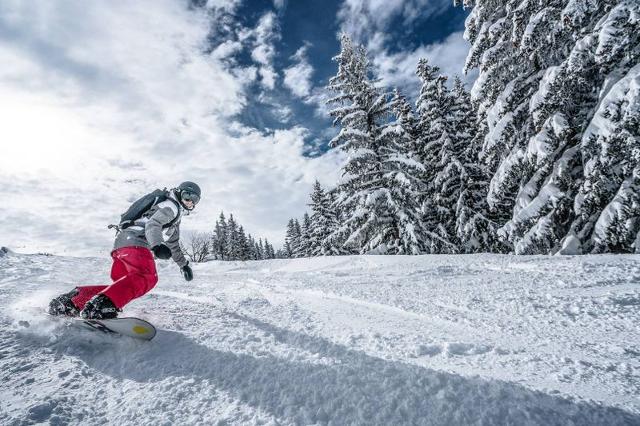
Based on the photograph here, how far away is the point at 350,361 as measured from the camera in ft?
7.97

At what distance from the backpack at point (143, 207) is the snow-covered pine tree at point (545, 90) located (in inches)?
355

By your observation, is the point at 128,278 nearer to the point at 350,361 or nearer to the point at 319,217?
the point at 350,361

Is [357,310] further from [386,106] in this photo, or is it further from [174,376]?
[386,106]

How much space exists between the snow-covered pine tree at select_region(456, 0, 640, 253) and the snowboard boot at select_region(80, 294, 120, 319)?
970cm

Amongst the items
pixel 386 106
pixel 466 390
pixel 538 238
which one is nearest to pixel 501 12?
pixel 386 106

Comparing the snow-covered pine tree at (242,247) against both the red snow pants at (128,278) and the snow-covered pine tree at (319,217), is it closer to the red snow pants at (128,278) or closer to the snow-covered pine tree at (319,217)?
the snow-covered pine tree at (319,217)

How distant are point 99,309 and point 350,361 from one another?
234 cm

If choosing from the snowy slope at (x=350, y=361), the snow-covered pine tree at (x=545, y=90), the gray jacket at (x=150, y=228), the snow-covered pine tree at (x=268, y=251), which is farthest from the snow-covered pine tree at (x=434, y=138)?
the snow-covered pine tree at (x=268, y=251)

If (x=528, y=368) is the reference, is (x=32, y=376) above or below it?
above

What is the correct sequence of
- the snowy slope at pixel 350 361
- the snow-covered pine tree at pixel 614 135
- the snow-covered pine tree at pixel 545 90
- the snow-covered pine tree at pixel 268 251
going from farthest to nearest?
the snow-covered pine tree at pixel 268 251 < the snow-covered pine tree at pixel 545 90 < the snow-covered pine tree at pixel 614 135 < the snowy slope at pixel 350 361

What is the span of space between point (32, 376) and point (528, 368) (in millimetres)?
3462

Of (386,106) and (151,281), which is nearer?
(151,281)

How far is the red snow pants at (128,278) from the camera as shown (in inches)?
128

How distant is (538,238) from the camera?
9266 mm
